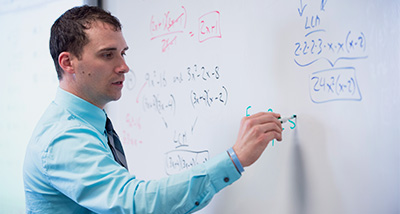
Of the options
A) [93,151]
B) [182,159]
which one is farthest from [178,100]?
[93,151]

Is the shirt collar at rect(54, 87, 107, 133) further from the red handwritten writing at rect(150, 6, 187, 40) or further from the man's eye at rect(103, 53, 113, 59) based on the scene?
the red handwritten writing at rect(150, 6, 187, 40)

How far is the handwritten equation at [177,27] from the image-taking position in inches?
39.8

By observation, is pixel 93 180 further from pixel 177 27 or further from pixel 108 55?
pixel 177 27

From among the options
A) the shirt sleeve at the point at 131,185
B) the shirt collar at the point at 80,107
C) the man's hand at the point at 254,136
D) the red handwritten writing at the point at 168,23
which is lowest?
the shirt sleeve at the point at 131,185

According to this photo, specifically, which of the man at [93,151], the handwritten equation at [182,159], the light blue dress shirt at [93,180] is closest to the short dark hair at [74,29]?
the man at [93,151]

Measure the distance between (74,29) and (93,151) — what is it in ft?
1.06

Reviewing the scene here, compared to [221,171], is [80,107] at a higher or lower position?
higher

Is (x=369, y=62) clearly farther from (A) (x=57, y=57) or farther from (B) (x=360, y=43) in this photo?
(A) (x=57, y=57)

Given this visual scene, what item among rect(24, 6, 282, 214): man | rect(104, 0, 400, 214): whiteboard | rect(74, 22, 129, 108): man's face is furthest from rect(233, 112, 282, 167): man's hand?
rect(74, 22, 129, 108): man's face

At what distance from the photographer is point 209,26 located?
3.36 ft

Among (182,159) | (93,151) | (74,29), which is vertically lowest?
(182,159)

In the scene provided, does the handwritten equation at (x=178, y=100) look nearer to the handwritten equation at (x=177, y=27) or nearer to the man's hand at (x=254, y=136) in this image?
the handwritten equation at (x=177, y=27)

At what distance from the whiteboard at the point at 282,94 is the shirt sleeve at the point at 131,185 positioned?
0.81 feet

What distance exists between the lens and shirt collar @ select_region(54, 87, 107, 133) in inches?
34.0
